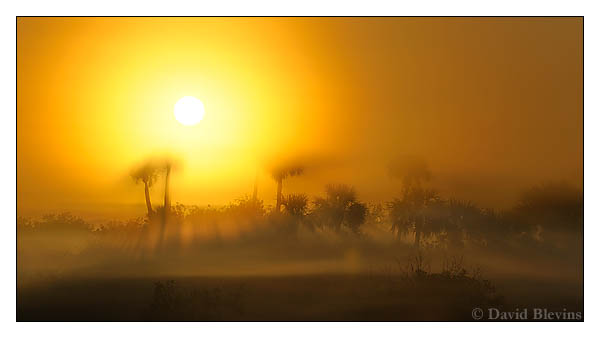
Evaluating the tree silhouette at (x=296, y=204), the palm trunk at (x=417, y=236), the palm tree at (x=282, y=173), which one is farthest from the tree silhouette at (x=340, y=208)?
the palm trunk at (x=417, y=236)

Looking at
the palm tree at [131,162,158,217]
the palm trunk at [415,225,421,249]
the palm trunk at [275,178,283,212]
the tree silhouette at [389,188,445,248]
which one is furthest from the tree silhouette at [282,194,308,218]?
the palm tree at [131,162,158,217]

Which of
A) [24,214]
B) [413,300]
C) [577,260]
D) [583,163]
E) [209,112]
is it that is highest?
[209,112]

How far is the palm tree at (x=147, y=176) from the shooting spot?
5.16 meters

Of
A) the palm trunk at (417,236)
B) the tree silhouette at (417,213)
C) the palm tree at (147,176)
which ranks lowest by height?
the palm trunk at (417,236)

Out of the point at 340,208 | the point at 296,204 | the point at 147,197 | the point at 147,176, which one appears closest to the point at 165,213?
the point at 147,197

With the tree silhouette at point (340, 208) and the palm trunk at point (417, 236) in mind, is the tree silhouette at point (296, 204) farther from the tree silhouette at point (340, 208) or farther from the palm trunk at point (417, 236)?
the palm trunk at point (417, 236)

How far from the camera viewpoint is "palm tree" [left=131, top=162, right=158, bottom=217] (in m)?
5.16

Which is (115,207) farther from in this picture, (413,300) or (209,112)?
(413,300)

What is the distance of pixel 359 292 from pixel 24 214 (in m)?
2.77

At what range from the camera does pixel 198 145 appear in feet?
17.0

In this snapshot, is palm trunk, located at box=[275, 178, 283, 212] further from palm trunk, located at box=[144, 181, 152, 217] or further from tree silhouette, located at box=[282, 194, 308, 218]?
palm trunk, located at box=[144, 181, 152, 217]

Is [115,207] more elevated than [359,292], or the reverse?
[115,207]

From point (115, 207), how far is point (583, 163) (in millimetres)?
3776
